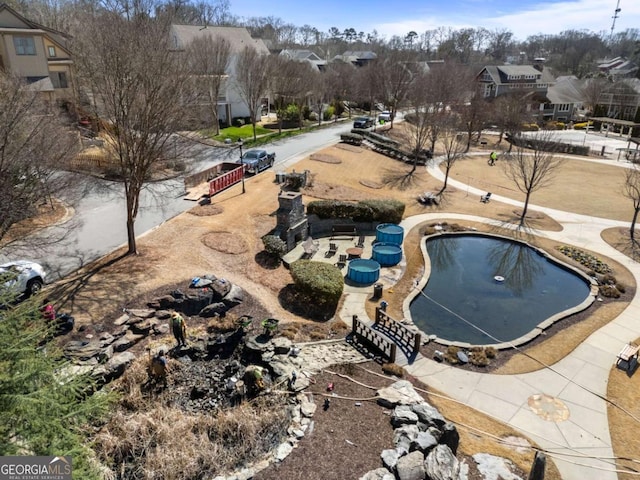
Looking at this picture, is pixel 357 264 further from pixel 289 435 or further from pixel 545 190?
pixel 545 190

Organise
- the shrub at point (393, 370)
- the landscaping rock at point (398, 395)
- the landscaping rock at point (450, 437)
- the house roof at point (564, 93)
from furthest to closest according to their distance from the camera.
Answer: the house roof at point (564, 93) < the shrub at point (393, 370) < the landscaping rock at point (398, 395) < the landscaping rock at point (450, 437)

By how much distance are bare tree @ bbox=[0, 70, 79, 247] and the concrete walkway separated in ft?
45.8

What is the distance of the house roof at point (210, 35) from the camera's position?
50594 millimetres

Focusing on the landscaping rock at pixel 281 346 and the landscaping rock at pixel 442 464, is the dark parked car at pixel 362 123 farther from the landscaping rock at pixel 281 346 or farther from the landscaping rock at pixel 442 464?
the landscaping rock at pixel 442 464

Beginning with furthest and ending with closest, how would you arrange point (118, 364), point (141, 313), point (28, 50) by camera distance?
point (28, 50), point (141, 313), point (118, 364)

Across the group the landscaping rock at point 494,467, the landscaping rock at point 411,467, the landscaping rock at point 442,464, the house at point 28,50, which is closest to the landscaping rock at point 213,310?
the landscaping rock at point 411,467

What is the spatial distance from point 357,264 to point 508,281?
801cm

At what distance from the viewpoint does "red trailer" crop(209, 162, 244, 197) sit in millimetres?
29047

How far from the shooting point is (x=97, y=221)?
24.7 m

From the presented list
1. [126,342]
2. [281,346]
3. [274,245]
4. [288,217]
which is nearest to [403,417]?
[281,346]

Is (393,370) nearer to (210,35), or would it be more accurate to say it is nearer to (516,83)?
(210,35)

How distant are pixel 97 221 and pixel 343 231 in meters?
14.5

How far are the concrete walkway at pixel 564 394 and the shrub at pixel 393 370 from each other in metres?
0.74

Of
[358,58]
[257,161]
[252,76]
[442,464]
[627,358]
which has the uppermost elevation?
[358,58]
